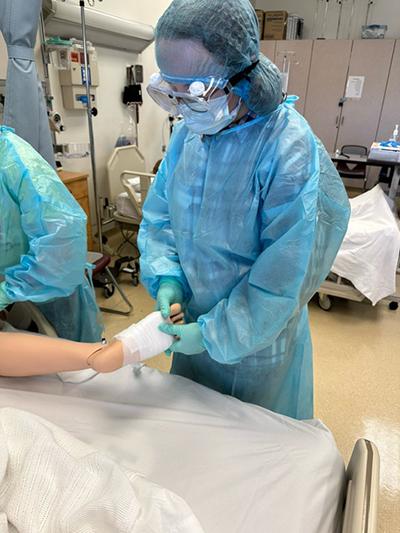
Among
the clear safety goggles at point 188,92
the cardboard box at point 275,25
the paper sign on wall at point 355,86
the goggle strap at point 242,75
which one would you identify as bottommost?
the clear safety goggles at point 188,92

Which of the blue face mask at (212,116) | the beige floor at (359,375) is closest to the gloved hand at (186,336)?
the blue face mask at (212,116)

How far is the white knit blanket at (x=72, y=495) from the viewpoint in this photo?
0.72m

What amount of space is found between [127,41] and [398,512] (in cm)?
395

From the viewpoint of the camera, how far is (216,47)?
0.74 metres

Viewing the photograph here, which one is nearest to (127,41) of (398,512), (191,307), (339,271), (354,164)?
(354,164)

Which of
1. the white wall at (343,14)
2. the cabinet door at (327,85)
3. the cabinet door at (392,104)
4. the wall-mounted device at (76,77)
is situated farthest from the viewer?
the white wall at (343,14)

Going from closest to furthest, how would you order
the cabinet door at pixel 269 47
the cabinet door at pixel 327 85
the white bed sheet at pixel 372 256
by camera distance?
the white bed sheet at pixel 372 256, the cabinet door at pixel 327 85, the cabinet door at pixel 269 47

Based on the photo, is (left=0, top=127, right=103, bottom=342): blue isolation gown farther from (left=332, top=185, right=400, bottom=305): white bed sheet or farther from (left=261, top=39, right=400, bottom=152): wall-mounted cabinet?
(left=261, top=39, right=400, bottom=152): wall-mounted cabinet

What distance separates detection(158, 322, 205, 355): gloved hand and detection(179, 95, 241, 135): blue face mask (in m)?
0.47

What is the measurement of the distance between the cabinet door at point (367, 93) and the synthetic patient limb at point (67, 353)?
17.4ft

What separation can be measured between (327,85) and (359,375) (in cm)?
456

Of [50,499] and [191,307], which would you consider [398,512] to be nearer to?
[191,307]

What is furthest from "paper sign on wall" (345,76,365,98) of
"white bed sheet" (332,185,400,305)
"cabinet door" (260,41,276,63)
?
"white bed sheet" (332,185,400,305)

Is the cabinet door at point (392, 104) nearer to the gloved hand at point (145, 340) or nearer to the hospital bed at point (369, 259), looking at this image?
the hospital bed at point (369, 259)
